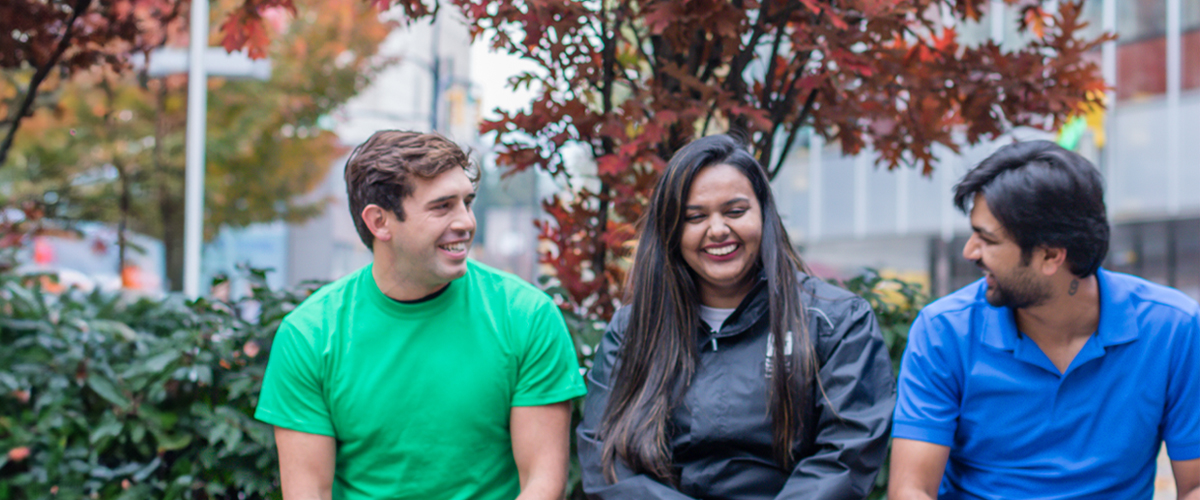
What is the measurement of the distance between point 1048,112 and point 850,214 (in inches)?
461

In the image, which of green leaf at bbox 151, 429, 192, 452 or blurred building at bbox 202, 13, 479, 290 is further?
blurred building at bbox 202, 13, 479, 290

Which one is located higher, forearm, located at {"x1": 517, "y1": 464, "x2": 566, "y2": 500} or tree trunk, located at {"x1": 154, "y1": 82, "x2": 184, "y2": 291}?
tree trunk, located at {"x1": 154, "y1": 82, "x2": 184, "y2": 291}

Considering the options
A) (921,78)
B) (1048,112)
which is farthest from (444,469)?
(1048,112)

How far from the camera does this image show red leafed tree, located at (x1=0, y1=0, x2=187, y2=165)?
4.09 metres

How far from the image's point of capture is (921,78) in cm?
330

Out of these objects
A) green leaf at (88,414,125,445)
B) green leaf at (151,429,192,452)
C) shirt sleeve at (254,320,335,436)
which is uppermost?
shirt sleeve at (254,320,335,436)

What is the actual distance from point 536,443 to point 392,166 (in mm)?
812

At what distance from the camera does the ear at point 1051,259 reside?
6.99 feet

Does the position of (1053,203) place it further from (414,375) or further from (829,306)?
(414,375)

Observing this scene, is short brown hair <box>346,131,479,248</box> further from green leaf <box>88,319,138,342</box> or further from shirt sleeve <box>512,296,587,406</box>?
green leaf <box>88,319,138,342</box>

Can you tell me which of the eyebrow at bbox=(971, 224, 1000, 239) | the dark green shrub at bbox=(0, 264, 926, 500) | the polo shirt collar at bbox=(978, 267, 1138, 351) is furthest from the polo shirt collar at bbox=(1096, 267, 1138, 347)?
the dark green shrub at bbox=(0, 264, 926, 500)

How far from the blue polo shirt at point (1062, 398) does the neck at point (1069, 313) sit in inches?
1.1

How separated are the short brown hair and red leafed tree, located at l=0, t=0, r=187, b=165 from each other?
2479mm

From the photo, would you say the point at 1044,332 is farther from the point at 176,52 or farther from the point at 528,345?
the point at 176,52
